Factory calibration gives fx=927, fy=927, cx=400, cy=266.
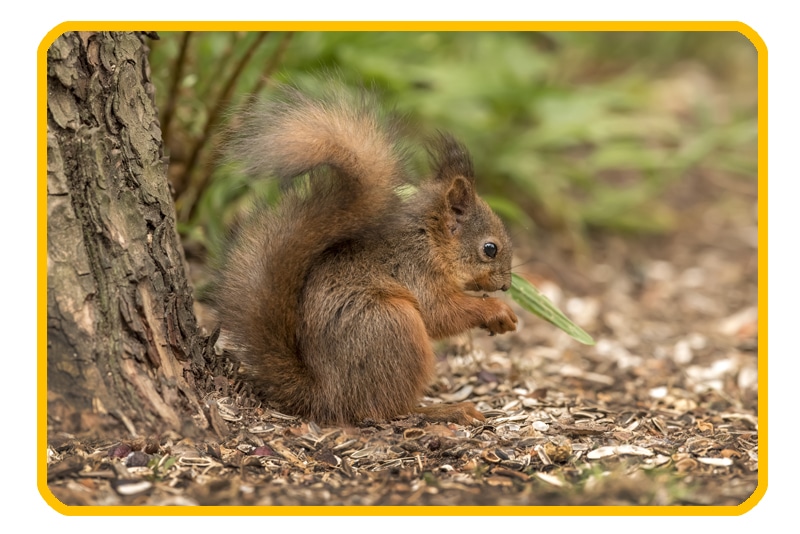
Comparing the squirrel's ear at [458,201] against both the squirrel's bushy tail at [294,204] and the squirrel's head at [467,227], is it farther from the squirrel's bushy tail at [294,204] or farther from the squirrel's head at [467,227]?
the squirrel's bushy tail at [294,204]

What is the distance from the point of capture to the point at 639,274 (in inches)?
191

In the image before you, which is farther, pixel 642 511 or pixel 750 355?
pixel 750 355

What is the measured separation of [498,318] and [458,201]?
0.37m

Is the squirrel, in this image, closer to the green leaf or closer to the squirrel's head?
the squirrel's head

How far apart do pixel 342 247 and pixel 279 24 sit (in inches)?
24.9

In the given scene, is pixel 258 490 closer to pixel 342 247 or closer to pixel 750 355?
pixel 342 247

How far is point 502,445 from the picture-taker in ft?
7.95

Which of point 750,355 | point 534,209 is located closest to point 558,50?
point 534,209

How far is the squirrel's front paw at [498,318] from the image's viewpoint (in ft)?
8.84

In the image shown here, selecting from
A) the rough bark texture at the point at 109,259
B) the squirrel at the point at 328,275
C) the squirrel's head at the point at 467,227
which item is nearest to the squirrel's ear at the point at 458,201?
the squirrel's head at the point at 467,227

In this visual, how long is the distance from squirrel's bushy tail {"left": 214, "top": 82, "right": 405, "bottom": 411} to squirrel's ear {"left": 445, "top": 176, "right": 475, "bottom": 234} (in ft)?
0.96

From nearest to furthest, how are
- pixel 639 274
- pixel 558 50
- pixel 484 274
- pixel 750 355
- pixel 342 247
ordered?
pixel 342 247 < pixel 484 274 < pixel 750 355 < pixel 639 274 < pixel 558 50

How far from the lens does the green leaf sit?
272cm

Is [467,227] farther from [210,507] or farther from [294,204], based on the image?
[210,507]
